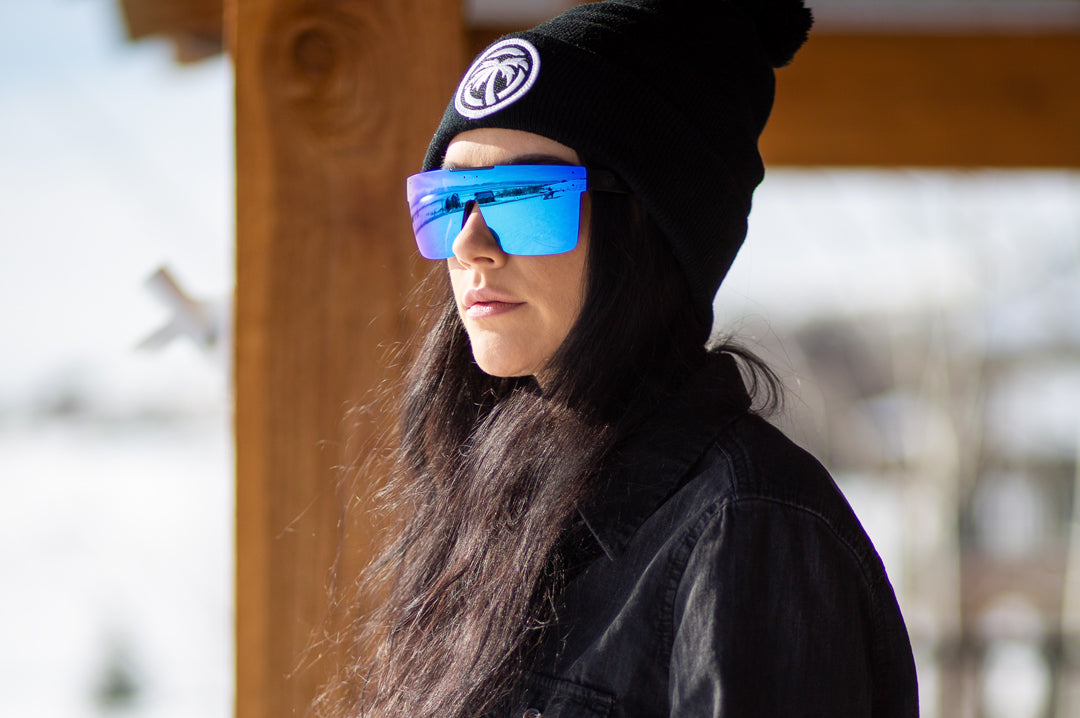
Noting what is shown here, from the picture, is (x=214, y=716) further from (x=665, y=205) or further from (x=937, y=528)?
(x=665, y=205)

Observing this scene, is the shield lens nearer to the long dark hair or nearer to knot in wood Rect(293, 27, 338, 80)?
the long dark hair

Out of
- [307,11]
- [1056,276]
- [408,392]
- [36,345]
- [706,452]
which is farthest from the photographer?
[36,345]

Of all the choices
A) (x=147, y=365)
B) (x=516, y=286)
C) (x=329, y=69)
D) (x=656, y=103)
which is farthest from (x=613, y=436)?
(x=147, y=365)

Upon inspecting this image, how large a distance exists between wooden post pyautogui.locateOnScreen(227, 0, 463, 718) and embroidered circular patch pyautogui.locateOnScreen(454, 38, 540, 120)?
0.41 meters

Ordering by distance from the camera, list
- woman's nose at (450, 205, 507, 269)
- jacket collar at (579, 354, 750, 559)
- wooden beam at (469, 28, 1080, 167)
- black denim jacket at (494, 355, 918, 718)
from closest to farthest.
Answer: black denim jacket at (494, 355, 918, 718), jacket collar at (579, 354, 750, 559), woman's nose at (450, 205, 507, 269), wooden beam at (469, 28, 1080, 167)

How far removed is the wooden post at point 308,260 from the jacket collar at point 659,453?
64 centimetres

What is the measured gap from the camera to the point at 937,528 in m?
8.01

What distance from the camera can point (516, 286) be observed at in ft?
3.71

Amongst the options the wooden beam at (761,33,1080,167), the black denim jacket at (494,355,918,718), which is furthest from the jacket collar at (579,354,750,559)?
the wooden beam at (761,33,1080,167)

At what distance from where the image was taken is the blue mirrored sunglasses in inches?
43.2

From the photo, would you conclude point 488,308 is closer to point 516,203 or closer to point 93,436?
point 516,203

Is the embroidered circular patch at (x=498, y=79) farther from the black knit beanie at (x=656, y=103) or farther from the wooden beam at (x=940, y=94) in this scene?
the wooden beam at (x=940, y=94)

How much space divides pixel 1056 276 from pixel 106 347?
776 cm

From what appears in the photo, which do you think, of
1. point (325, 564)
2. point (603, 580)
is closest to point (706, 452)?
point (603, 580)
